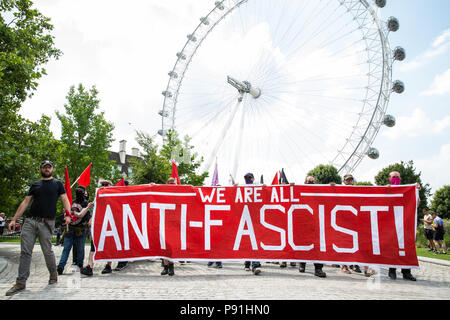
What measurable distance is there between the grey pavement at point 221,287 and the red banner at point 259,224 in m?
0.41

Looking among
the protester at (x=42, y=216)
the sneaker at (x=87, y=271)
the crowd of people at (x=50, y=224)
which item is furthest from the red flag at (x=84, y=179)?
the protester at (x=42, y=216)

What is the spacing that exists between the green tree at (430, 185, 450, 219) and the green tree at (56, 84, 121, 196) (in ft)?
144

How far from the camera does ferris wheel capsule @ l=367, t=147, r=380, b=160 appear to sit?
22.5 metres

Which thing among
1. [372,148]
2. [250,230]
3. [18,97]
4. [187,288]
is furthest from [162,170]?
[372,148]

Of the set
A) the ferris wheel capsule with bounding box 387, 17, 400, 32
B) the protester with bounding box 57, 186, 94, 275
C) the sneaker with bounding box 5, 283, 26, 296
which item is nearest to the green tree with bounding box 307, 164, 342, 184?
the ferris wheel capsule with bounding box 387, 17, 400, 32

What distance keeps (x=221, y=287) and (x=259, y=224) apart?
168 cm

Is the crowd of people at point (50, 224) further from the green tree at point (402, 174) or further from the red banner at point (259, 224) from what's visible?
the green tree at point (402, 174)

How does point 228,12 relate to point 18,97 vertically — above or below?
above

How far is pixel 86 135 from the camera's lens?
23.4 m

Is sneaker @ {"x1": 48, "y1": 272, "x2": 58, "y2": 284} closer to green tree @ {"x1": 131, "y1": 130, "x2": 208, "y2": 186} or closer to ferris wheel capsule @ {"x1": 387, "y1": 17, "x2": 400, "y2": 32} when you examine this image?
green tree @ {"x1": 131, "y1": 130, "x2": 208, "y2": 186}

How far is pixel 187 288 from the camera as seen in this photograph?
179 inches

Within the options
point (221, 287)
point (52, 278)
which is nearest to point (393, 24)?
point (221, 287)
